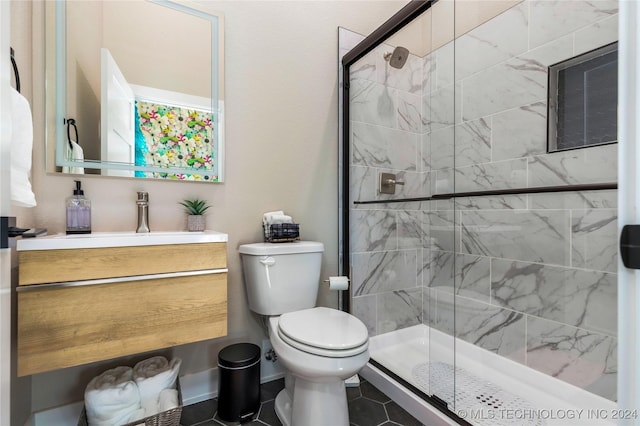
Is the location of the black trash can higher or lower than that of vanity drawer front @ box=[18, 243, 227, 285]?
lower

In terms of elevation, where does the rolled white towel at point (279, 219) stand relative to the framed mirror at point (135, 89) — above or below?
below

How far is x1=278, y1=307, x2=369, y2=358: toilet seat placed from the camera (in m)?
1.05

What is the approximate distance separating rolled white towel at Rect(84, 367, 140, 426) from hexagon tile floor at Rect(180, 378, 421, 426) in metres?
0.29

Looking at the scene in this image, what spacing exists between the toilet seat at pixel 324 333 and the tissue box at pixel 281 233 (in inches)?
15.5

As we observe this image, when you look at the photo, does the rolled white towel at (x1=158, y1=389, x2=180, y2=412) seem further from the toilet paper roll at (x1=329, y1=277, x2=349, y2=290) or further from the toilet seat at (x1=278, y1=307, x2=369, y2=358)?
Result: the toilet paper roll at (x1=329, y1=277, x2=349, y2=290)

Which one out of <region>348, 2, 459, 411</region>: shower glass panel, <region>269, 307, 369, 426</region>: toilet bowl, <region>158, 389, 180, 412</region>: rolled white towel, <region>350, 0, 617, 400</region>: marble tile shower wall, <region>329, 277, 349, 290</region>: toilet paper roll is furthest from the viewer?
<region>348, 2, 459, 411</region>: shower glass panel

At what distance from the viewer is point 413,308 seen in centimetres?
196

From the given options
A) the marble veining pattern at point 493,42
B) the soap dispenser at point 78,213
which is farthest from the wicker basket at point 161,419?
the marble veining pattern at point 493,42

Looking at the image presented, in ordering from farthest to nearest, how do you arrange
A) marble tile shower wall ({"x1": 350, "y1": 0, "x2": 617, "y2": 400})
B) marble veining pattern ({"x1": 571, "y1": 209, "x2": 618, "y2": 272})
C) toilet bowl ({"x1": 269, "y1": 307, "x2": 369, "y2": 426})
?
marble tile shower wall ({"x1": 350, "y1": 0, "x2": 617, "y2": 400}) → marble veining pattern ({"x1": 571, "y1": 209, "x2": 618, "y2": 272}) → toilet bowl ({"x1": 269, "y1": 307, "x2": 369, "y2": 426})

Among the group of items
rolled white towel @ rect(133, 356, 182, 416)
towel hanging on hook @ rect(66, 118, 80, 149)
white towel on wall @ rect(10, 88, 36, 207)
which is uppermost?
towel hanging on hook @ rect(66, 118, 80, 149)

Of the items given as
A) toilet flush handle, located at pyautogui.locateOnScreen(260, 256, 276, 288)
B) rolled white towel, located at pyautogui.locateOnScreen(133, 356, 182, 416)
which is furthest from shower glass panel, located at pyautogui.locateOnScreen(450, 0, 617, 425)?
rolled white towel, located at pyautogui.locateOnScreen(133, 356, 182, 416)

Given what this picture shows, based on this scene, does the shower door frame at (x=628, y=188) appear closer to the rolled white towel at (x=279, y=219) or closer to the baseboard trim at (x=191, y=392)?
the rolled white towel at (x=279, y=219)

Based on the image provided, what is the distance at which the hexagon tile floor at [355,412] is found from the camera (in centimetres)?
130

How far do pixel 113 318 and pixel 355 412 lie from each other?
110 centimetres
